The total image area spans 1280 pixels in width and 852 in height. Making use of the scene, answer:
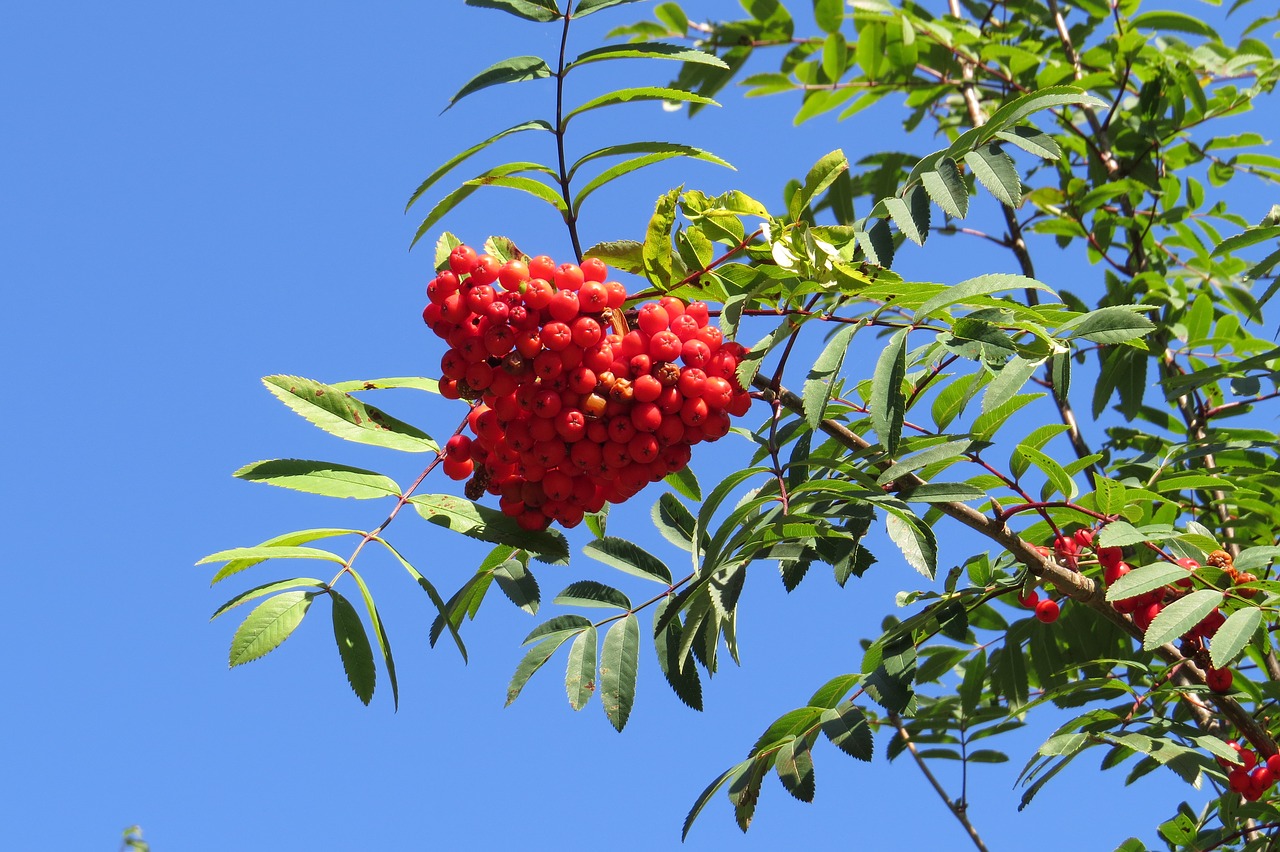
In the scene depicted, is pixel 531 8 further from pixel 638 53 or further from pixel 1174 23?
pixel 1174 23

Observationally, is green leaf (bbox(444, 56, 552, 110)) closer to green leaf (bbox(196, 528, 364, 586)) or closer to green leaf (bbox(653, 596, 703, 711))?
green leaf (bbox(196, 528, 364, 586))

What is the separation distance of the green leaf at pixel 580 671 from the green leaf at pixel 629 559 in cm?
15

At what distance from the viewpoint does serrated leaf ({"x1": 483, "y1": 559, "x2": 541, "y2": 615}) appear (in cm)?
242

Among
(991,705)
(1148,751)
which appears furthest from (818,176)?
(991,705)

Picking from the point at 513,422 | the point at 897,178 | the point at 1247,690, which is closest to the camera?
the point at 513,422

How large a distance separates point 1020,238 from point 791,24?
3.92 feet

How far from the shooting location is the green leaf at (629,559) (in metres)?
2.59

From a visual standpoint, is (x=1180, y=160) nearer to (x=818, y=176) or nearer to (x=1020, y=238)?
(x=1020, y=238)

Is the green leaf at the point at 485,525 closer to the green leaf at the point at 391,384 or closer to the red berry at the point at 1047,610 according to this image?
the green leaf at the point at 391,384

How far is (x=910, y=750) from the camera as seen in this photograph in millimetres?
3279

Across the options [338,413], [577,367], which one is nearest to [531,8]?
[577,367]

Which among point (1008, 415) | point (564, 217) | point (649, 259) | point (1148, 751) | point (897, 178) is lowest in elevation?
point (1148, 751)

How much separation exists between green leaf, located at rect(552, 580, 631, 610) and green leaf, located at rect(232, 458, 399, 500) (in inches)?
19.1

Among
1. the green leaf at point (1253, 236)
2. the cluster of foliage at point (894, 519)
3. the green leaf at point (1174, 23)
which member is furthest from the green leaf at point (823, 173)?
the green leaf at point (1174, 23)
